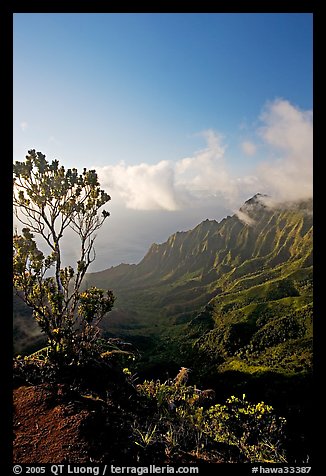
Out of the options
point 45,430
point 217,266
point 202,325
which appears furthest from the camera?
point 217,266

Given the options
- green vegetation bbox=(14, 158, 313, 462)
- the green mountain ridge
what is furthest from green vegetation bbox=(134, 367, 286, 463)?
the green mountain ridge

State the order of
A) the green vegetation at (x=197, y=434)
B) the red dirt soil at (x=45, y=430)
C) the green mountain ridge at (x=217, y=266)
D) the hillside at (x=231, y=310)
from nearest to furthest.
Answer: the red dirt soil at (x=45, y=430) < the green vegetation at (x=197, y=434) < the hillside at (x=231, y=310) < the green mountain ridge at (x=217, y=266)

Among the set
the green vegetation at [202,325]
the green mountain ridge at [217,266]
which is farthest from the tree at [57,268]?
the green mountain ridge at [217,266]

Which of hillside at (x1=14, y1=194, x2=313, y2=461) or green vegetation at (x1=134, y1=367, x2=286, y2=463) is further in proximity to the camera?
hillside at (x1=14, y1=194, x2=313, y2=461)

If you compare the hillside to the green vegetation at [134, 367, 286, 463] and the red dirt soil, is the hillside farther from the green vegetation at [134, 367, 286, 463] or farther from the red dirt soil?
the red dirt soil

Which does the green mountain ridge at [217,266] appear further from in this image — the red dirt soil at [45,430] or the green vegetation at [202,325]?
the red dirt soil at [45,430]

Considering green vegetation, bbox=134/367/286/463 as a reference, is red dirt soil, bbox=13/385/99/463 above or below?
above

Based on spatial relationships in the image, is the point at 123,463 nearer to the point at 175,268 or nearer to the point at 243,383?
the point at 243,383

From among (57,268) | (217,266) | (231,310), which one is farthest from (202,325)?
(57,268)

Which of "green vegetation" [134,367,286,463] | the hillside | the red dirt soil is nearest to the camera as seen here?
the red dirt soil

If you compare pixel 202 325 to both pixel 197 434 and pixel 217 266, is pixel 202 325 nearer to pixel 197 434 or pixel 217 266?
pixel 217 266

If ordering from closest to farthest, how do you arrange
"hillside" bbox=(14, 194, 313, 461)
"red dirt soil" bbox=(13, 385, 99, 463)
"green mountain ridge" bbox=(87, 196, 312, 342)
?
"red dirt soil" bbox=(13, 385, 99, 463)
"hillside" bbox=(14, 194, 313, 461)
"green mountain ridge" bbox=(87, 196, 312, 342)
